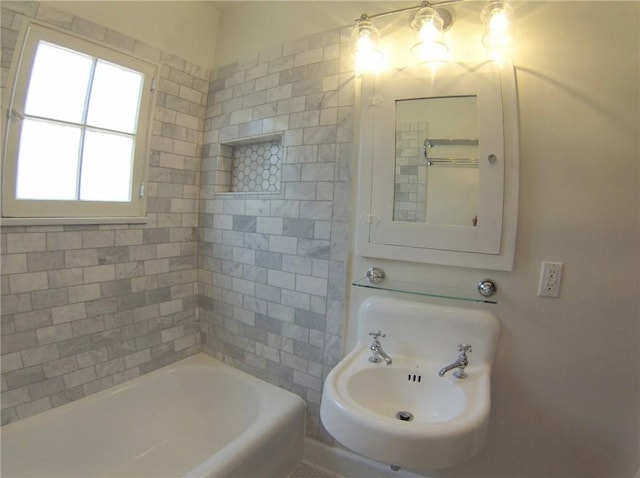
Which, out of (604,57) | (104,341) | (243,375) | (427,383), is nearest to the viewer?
(604,57)

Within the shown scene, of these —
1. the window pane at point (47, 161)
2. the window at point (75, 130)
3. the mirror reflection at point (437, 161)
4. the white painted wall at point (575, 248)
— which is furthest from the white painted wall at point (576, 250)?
the window pane at point (47, 161)

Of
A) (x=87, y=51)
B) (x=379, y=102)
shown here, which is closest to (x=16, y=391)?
(x=87, y=51)

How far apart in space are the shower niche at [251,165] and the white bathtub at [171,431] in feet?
3.74

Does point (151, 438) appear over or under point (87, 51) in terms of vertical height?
under

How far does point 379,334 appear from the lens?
1.30 meters

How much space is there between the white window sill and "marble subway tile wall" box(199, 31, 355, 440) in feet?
1.40

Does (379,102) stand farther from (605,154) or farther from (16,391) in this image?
(16,391)

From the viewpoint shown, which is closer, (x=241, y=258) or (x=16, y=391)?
(x=16, y=391)

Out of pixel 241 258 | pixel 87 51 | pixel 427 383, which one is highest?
pixel 87 51

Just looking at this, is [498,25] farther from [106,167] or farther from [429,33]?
[106,167]

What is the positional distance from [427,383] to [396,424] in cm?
38

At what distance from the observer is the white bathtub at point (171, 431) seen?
1.30 m

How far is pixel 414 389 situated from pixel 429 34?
1.45m

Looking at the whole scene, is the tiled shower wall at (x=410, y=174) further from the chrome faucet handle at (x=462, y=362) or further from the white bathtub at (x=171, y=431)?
the white bathtub at (x=171, y=431)
